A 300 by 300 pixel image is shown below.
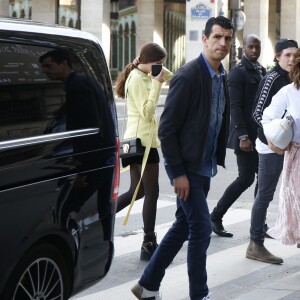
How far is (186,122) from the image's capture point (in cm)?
652

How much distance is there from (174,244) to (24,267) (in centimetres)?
151

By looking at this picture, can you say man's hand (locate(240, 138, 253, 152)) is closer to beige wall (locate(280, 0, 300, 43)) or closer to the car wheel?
the car wheel

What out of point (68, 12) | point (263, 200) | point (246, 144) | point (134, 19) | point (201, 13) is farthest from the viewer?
point (134, 19)

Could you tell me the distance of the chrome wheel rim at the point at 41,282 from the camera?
558 centimetres

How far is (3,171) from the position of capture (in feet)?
17.0

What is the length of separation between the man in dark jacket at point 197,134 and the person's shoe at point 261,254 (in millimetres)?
2216

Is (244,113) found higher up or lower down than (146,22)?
lower down

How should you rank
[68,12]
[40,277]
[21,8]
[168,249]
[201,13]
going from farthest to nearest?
[21,8]
[68,12]
[201,13]
[168,249]
[40,277]

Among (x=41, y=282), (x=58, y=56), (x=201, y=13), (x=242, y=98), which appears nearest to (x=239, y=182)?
(x=242, y=98)

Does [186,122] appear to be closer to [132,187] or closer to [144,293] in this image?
[144,293]

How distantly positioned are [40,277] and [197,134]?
1.47 meters

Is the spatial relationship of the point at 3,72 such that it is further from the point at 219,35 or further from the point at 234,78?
the point at 234,78

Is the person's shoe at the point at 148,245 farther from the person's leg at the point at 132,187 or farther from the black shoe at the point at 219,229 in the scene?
the black shoe at the point at 219,229

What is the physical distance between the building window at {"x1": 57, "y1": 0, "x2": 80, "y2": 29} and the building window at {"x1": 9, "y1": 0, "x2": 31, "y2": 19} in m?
1.88
